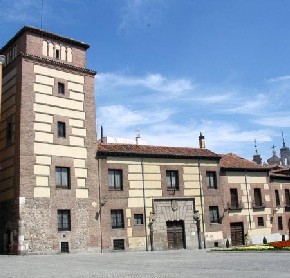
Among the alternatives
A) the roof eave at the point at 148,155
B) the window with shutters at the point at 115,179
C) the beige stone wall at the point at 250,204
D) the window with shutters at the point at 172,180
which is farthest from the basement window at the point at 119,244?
the beige stone wall at the point at 250,204

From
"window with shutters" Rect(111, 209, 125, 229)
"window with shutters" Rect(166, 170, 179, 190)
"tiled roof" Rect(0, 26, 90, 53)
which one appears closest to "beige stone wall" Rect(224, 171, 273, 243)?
"window with shutters" Rect(166, 170, 179, 190)

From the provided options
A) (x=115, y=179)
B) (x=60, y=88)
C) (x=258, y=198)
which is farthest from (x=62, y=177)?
(x=258, y=198)

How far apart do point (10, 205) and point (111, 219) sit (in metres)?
7.48

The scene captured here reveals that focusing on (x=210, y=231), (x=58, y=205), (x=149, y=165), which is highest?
(x=149, y=165)

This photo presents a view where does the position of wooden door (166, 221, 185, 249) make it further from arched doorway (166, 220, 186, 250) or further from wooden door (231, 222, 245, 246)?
wooden door (231, 222, 245, 246)

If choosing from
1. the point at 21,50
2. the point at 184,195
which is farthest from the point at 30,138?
the point at 184,195

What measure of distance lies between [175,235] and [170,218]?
1501 millimetres

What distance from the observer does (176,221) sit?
1345 inches

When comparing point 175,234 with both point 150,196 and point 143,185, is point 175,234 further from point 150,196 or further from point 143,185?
point 143,185

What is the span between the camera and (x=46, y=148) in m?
29.1

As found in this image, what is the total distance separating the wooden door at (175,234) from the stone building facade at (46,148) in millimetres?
6427

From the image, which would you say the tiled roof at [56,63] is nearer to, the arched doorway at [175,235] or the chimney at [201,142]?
the chimney at [201,142]

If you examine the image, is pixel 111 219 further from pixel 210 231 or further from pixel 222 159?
pixel 222 159

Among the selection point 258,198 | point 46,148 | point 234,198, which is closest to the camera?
point 46,148
